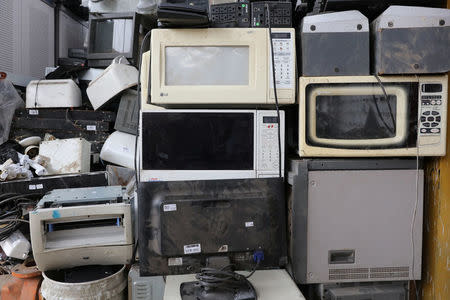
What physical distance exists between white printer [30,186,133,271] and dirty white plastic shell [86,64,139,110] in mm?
806

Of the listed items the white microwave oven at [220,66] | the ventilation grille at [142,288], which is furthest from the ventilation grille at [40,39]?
the ventilation grille at [142,288]

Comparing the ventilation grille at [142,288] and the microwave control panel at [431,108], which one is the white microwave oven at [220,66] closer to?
the microwave control panel at [431,108]

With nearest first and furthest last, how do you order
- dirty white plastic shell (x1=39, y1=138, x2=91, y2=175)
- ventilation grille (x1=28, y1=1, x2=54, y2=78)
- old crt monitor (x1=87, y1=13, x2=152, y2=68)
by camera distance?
1. dirty white plastic shell (x1=39, y1=138, x2=91, y2=175)
2. old crt monitor (x1=87, y1=13, x2=152, y2=68)
3. ventilation grille (x1=28, y1=1, x2=54, y2=78)

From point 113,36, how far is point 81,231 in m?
1.51

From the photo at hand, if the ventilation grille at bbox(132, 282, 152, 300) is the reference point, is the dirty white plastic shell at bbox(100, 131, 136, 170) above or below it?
above

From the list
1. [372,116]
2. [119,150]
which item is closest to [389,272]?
[372,116]

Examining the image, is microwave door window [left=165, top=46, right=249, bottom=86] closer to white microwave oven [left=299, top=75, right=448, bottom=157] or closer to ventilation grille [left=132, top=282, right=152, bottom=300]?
white microwave oven [left=299, top=75, right=448, bottom=157]

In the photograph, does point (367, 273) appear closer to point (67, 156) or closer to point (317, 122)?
point (317, 122)

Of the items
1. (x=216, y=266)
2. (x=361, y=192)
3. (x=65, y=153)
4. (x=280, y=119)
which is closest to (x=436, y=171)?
(x=361, y=192)

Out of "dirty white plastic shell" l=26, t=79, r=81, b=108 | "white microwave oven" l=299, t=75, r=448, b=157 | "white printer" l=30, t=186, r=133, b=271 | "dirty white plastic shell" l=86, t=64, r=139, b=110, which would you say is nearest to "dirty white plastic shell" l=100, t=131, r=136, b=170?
"dirty white plastic shell" l=86, t=64, r=139, b=110

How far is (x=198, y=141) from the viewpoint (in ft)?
4.42

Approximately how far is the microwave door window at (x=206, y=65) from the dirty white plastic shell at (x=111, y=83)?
0.92m

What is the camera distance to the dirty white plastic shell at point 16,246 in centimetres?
170

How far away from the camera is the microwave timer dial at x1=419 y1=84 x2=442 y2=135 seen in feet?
4.21
